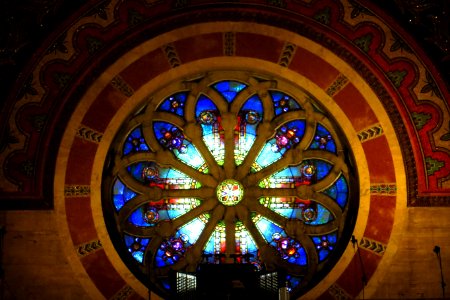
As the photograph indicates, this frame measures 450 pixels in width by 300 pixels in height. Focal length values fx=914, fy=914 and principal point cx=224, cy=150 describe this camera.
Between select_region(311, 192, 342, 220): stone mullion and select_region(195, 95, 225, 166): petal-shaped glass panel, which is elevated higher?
select_region(195, 95, 225, 166): petal-shaped glass panel

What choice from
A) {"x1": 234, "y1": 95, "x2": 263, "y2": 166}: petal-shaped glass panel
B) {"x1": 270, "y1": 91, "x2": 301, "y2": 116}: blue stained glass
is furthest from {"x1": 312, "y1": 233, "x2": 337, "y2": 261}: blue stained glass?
{"x1": 270, "y1": 91, "x2": 301, "y2": 116}: blue stained glass

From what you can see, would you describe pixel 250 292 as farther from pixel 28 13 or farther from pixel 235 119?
pixel 28 13

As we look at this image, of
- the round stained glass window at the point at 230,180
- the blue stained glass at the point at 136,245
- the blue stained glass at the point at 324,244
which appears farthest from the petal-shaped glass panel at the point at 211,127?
the blue stained glass at the point at 324,244

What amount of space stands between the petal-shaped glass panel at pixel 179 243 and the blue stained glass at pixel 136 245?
269 mm

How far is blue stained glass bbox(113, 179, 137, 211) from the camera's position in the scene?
16047mm

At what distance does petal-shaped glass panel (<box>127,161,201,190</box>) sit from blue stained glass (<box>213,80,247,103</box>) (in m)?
1.62

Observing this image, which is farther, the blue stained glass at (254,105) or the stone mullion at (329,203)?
the blue stained glass at (254,105)

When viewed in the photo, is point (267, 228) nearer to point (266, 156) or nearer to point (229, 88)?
point (266, 156)

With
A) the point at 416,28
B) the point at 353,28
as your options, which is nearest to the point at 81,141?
the point at 353,28

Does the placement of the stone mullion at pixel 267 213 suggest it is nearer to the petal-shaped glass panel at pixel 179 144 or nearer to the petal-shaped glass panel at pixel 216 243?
the petal-shaped glass panel at pixel 216 243

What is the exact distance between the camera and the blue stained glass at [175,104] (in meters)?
16.4

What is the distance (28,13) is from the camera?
48.6ft

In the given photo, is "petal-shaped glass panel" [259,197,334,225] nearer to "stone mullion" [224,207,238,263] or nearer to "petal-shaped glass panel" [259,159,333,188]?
"petal-shaped glass panel" [259,159,333,188]

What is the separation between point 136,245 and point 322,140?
3.77 meters
